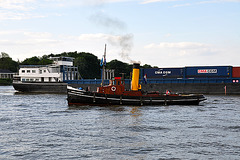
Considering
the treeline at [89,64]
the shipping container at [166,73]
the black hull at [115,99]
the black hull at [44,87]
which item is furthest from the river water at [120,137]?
the treeline at [89,64]

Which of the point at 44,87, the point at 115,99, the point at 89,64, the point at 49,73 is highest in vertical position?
the point at 89,64

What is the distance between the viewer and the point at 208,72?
236 ft

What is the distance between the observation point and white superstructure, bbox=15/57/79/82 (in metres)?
81.1

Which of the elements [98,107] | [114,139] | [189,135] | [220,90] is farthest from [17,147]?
[220,90]

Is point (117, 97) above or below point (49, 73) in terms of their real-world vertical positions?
Result: below

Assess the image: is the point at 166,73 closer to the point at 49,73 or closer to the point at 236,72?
the point at 236,72

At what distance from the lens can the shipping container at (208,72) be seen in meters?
69.9

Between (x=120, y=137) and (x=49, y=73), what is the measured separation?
63261 millimetres

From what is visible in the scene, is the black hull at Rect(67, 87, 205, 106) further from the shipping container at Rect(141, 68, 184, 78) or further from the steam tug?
the shipping container at Rect(141, 68, 184, 78)

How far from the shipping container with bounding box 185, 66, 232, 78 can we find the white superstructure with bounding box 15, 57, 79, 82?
3204 centimetres

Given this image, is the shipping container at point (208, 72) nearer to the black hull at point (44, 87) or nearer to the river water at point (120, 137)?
the black hull at point (44, 87)

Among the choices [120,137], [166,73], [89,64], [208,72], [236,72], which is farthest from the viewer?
[89,64]

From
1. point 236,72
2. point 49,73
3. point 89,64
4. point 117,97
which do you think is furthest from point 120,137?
point 89,64

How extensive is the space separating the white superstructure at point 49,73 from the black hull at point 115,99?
41422 mm
